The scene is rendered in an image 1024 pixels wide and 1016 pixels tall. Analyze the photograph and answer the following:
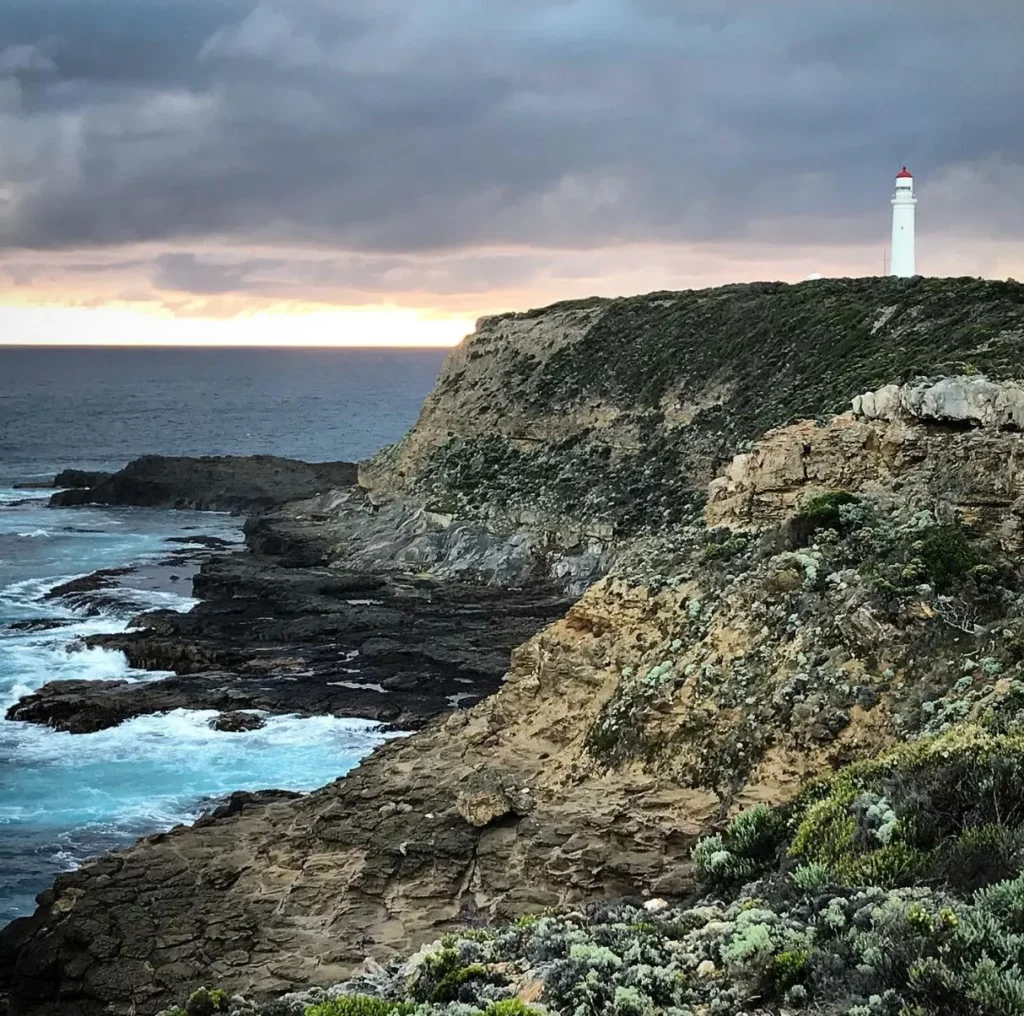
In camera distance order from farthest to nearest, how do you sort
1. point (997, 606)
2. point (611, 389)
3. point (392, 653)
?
point (611, 389)
point (392, 653)
point (997, 606)

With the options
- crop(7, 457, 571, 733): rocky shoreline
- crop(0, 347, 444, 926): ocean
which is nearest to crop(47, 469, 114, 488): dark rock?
crop(0, 347, 444, 926): ocean

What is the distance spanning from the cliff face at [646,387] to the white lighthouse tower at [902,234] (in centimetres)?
238

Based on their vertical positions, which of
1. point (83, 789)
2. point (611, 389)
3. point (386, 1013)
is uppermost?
point (611, 389)

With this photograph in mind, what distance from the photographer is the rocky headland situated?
9.77 meters

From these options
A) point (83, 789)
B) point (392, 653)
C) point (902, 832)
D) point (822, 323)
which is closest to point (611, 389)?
point (822, 323)

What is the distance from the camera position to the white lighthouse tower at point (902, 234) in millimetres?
61656

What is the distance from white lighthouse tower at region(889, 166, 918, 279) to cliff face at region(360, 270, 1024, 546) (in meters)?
2.38

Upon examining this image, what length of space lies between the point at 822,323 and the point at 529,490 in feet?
50.8

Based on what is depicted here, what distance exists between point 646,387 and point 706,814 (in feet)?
147

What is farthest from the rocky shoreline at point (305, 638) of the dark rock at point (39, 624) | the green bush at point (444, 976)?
the green bush at point (444, 976)

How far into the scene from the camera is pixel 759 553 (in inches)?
890

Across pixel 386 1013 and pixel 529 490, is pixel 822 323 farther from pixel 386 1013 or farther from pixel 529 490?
pixel 386 1013

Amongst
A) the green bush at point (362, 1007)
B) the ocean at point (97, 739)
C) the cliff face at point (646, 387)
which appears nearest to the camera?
the green bush at point (362, 1007)

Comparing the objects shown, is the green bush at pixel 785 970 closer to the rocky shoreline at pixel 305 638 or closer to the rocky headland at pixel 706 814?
the rocky headland at pixel 706 814
